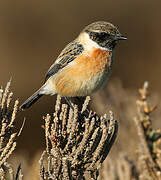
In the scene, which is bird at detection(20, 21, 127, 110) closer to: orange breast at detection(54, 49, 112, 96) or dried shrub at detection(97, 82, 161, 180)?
orange breast at detection(54, 49, 112, 96)

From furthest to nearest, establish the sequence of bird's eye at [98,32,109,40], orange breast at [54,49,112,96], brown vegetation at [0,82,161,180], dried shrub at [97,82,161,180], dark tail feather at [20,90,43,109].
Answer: dark tail feather at [20,90,43,109] → bird's eye at [98,32,109,40] → orange breast at [54,49,112,96] → dried shrub at [97,82,161,180] → brown vegetation at [0,82,161,180]

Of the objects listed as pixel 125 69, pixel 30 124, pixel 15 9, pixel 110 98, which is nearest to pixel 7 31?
pixel 15 9

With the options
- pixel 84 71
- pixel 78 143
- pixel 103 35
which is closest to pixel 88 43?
pixel 103 35

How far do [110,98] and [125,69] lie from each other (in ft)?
16.8

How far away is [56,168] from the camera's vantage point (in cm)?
246

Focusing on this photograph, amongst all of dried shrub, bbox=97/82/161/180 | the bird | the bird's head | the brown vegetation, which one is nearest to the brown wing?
the bird

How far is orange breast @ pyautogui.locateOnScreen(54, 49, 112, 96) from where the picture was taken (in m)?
4.12

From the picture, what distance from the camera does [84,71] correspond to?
4.12m

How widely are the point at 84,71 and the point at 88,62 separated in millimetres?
114

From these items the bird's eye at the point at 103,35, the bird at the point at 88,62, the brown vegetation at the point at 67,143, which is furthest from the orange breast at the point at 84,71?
the brown vegetation at the point at 67,143

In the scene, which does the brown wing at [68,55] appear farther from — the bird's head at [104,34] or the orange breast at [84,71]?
the bird's head at [104,34]

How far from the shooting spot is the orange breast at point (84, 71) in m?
4.12

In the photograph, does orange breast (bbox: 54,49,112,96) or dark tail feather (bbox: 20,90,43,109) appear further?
dark tail feather (bbox: 20,90,43,109)

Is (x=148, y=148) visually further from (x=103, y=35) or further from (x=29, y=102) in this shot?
(x=29, y=102)
